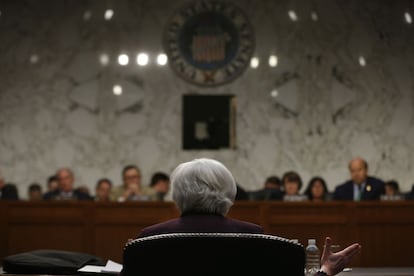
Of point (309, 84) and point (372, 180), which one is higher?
point (309, 84)

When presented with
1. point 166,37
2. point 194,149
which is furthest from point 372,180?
point 166,37

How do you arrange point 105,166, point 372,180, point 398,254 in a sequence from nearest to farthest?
point 398,254 < point 372,180 < point 105,166

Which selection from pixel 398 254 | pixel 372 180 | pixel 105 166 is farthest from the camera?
pixel 105 166

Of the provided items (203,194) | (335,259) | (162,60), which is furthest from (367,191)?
(203,194)

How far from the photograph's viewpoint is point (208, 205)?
8.53 ft

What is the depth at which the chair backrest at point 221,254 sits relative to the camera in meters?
2.17

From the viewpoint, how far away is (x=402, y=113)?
11023mm

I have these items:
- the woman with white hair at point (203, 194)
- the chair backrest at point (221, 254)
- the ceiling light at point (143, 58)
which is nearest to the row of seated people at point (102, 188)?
the ceiling light at point (143, 58)

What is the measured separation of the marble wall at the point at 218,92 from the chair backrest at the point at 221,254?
8.61 m

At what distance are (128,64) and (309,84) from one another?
2486 mm

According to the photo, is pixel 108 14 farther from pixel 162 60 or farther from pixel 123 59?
Answer: pixel 162 60

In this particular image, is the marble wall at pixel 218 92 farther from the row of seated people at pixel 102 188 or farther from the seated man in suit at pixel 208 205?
the seated man in suit at pixel 208 205

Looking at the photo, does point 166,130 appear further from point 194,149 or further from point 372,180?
point 372,180

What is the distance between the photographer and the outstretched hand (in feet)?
8.43
